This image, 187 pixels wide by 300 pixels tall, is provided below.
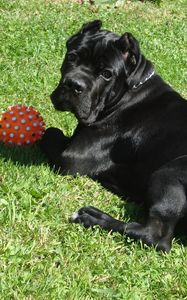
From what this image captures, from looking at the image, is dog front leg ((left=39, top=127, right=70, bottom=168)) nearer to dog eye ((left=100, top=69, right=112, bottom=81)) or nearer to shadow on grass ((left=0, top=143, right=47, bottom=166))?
shadow on grass ((left=0, top=143, right=47, bottom=166))

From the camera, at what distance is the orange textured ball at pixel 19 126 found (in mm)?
5730

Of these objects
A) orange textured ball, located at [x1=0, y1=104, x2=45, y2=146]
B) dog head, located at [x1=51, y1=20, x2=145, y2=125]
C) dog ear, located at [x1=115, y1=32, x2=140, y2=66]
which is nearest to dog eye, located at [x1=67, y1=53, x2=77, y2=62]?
dog head, located at [x1=51, y1=20, x2=145, y2=125]

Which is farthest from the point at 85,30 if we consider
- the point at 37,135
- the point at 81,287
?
the point at 81,287

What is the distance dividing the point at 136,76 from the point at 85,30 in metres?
0.69

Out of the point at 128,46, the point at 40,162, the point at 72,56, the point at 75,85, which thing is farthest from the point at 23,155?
the point at 128,46

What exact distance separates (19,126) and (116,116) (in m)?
0.99

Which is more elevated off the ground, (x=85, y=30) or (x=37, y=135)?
(x=85, y=30)

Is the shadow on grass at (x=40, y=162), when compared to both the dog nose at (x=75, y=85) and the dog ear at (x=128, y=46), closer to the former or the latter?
the dog nose at (x=75, y=85)

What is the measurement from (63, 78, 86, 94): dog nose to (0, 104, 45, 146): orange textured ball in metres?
0.76

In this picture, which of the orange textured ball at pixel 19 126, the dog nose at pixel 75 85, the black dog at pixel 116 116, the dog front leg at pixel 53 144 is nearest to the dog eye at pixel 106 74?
the black dog at pixel 116 116

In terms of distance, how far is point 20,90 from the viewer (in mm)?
7426

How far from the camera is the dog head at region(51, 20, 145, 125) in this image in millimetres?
5219

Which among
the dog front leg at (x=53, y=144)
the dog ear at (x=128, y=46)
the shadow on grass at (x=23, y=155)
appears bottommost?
the shadow on grass at (x=23, y=155)

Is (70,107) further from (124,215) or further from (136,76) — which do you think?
(124,215)
